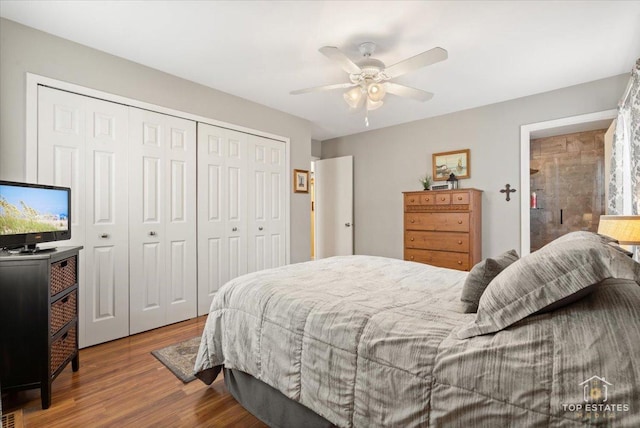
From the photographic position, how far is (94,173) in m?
2.68

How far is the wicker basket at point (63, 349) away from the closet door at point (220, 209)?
1330 mm

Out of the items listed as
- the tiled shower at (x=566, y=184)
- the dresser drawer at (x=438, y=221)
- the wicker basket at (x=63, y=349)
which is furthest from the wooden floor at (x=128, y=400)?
the tiled shower at (x=566, y=184)

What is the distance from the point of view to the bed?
2.83 ft

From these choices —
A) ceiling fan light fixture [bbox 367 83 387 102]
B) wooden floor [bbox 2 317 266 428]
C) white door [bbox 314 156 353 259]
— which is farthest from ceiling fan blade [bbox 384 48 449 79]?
white door [bbox 314 156 353 259]

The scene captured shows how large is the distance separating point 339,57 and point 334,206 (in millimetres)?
3535

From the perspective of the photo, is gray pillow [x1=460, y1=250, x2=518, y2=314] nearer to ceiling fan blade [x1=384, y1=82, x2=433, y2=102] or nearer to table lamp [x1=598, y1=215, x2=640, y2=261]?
table lamp [x1=598, y1=215, x2=640, y2=261]

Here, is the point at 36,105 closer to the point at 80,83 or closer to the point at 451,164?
→ the point at 80,83

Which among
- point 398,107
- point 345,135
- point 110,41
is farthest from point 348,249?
point 110,41

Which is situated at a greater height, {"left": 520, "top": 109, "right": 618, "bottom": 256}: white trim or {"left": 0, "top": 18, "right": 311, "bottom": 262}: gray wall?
{"left": 0, "top": 18, "right": 311, "bottom": 262}: gray wall

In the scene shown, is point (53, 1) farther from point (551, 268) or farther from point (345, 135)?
point (345, 135)

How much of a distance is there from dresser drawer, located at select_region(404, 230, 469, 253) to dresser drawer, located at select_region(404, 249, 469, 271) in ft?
0.17

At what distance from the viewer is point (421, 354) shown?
1093 mm

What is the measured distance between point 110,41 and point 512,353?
331 centimetres

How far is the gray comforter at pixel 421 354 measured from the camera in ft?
2.81
